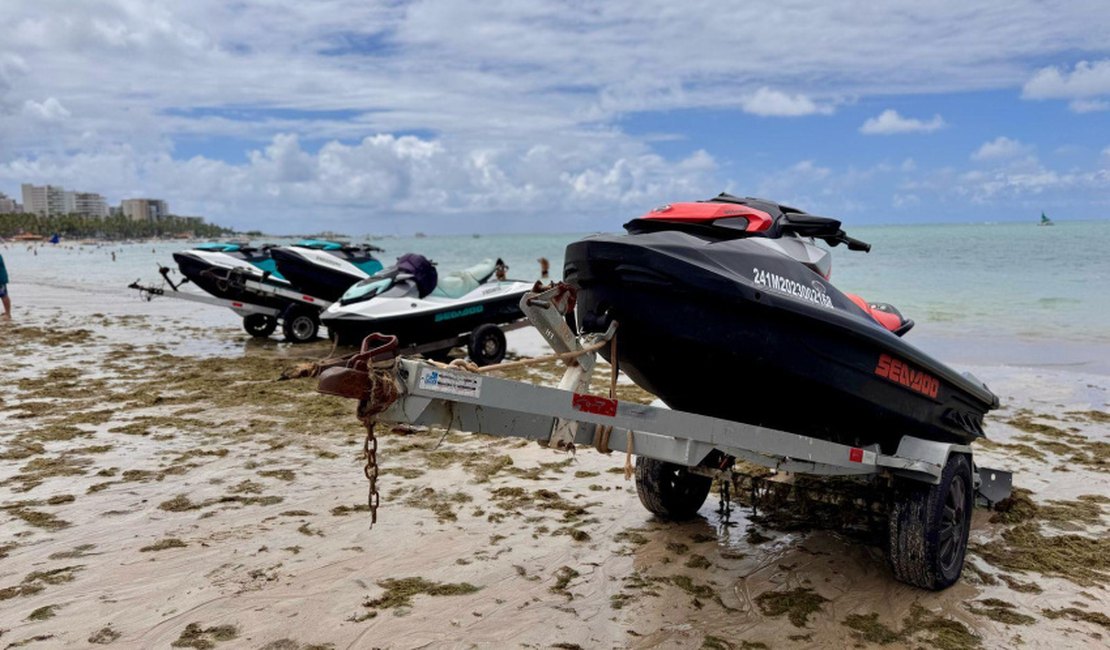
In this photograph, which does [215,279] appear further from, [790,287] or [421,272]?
[790,287]

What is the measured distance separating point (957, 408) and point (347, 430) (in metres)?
4.83

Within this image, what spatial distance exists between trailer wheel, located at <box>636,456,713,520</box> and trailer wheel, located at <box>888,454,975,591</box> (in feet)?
3.87

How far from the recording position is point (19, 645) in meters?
3.38

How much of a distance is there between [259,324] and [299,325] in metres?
1.30

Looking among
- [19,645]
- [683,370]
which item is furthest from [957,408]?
[19,645]

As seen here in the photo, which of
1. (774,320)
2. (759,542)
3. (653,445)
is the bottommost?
(759,542)

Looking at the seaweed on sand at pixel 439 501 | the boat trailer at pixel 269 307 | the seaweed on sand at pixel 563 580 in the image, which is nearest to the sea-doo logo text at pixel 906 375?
the seaweed on sand at pixel 563 580

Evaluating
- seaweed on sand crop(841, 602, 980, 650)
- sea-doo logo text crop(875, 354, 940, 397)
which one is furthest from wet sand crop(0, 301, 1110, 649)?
sea-doo logo text crop(875, 354, 940, 397)

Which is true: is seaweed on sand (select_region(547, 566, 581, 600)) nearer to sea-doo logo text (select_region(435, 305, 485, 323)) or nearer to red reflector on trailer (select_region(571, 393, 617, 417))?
red reflector on trailer (select_region(571, 393, 617, 417))

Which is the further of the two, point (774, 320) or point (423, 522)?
point (423, 522)

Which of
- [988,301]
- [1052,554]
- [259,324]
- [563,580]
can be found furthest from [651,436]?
[988,301]

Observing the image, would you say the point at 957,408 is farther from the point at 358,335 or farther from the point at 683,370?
the point at 358,335

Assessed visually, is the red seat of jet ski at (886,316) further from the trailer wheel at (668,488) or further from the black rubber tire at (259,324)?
the black rubber tire at (259,324)

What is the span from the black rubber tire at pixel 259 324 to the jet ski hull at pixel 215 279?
47cm
